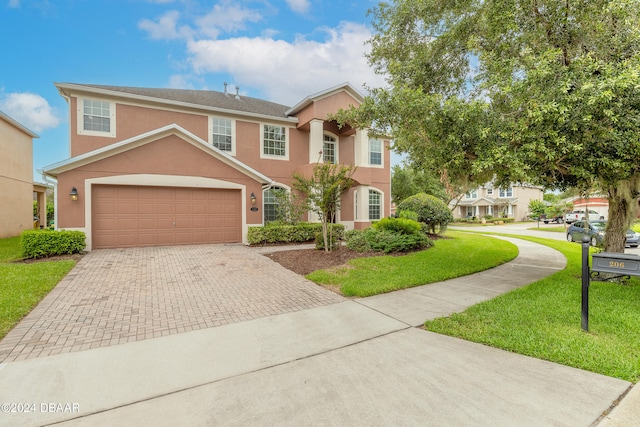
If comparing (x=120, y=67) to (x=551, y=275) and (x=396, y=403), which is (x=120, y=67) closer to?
(x=396, y=403)

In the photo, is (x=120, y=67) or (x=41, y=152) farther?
(x=41, y=152)

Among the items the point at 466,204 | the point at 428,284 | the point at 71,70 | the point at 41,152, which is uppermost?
the point at 71,70

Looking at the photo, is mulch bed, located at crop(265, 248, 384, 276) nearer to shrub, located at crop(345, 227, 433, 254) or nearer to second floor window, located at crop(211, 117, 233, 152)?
shrub, located at crop(345, 227, 433, 254)

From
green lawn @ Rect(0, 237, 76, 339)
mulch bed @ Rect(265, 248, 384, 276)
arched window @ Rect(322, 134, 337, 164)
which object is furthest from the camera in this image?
arched window @ Rect(322, 134, 337, 164)

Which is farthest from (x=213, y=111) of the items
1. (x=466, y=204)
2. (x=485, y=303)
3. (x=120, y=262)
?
(x=466, y=204)

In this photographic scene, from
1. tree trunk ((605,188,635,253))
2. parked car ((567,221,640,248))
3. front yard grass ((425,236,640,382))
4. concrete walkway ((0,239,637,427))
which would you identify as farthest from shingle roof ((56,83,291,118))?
parked car ((567,221,640,248))

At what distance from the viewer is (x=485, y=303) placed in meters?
5.34

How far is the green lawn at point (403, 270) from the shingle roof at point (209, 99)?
10176 millimetres

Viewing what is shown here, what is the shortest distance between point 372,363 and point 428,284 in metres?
4.10

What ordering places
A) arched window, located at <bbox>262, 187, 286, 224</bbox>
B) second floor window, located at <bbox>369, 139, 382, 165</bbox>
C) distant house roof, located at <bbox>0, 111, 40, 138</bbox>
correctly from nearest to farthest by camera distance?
→ 1. arched window, located at <bbox>262, 187, 286, 224</bbox>
2. distant house roof, located at <bbox>0, 111, 40, 138</bbox>
3. second floor window, located at <bbox>369, 139, 382, 165</bbox>

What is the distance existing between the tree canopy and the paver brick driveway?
14.5 ft

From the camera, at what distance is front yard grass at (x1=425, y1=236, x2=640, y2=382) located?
3332 mm

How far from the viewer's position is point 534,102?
16.8 feet

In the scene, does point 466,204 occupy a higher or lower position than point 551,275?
higher
